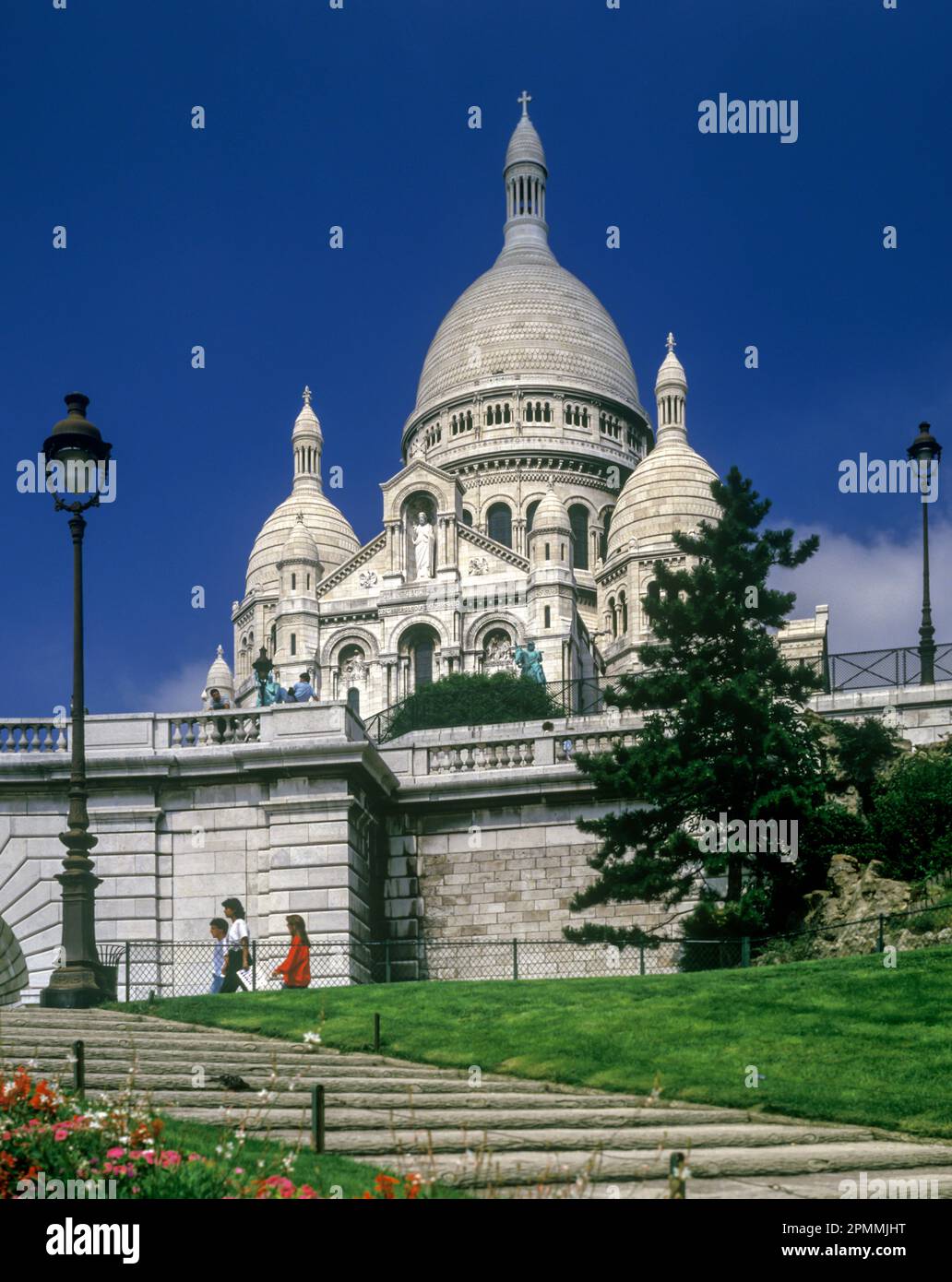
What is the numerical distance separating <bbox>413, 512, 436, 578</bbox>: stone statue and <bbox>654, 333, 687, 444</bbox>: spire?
618 inches

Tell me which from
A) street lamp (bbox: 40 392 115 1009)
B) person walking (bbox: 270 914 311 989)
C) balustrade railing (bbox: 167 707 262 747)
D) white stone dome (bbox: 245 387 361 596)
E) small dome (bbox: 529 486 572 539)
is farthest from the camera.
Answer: white stone dome (bbox: 245 387 361 596)

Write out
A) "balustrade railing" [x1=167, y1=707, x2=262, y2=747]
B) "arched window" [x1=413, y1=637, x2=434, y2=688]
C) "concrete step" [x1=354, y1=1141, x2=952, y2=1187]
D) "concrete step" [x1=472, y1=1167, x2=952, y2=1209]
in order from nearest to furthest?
"concrete step" [x1=472, y1=1167, x2=952, y2=1209]
"concrete step" [x1=354, y1=1141, x2=952, y2=1187]
"balustrade railing" [x1=167, y1=707, x2=262, y2=747]
"arched window" [x1=413, y1=637, x2=434, y2=688]

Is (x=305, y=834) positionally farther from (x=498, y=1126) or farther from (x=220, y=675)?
(x=220, y=675)

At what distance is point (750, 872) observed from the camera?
24.6 metres

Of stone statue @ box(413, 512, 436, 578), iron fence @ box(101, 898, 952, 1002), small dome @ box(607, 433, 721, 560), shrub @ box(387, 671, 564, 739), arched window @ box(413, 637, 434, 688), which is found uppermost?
small dome @ box(607, 433, 721, 560)

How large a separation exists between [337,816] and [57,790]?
403 cm

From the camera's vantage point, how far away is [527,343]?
4087 inches

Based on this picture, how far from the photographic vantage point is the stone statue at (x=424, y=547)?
281ft

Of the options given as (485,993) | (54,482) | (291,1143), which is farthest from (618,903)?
(291,1143)

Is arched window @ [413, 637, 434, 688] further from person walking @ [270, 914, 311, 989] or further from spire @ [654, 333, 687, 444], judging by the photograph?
person walking @ [270, 914, 311, 989]

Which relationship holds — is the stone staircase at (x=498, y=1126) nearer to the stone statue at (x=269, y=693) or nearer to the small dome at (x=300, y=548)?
the stone statue at (x=269, y=693)

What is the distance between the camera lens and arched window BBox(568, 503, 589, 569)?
97.2m

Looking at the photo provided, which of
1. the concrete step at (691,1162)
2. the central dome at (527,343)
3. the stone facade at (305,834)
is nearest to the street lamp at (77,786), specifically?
the stone facade at (305,834)

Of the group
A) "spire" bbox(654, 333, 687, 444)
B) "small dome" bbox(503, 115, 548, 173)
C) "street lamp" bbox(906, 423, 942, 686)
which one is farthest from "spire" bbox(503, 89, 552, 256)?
"street lamp" bbox(906, 423, 942, 686)
